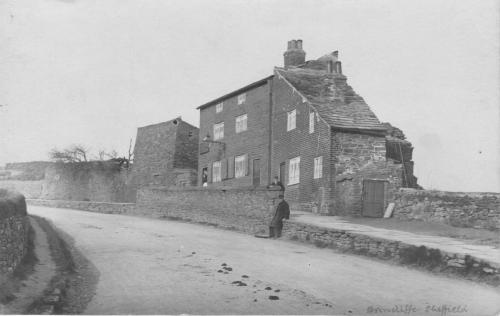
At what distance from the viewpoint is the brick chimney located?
36494 mm

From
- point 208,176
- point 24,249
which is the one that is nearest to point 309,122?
point 208,176

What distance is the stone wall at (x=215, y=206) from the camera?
78.5ft

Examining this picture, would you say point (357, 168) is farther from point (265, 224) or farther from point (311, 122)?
point (265, 224)

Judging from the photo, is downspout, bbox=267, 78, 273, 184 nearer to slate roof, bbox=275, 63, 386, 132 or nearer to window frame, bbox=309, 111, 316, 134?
slate roof, bbox=275, 63, 386, 132

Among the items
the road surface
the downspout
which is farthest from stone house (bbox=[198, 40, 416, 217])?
the road surface

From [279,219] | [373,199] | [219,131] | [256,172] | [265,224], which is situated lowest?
[265,224]

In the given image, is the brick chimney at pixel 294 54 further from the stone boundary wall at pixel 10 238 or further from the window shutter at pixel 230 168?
the stone boundary wall at pixel 10 238

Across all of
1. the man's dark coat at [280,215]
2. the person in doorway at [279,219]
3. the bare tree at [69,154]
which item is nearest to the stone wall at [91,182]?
the bare tree at [69,154]

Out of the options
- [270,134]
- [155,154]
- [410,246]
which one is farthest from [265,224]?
[155,154]

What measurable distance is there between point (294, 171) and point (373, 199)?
5.75 meters

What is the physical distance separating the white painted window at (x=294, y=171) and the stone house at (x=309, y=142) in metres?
0.05

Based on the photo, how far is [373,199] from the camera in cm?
2638

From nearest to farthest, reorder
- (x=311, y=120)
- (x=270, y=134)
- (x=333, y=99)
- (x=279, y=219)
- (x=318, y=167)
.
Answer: (x=279, y=219), (x=318, y=167), (x=311, y=120), (x=333, y=99), (x=270, y=134)

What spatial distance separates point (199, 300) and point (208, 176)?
29318 millimetres
